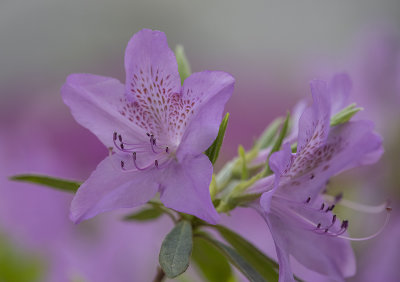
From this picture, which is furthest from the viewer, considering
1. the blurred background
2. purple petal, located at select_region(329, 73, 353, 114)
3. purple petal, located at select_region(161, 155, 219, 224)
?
the blurred background

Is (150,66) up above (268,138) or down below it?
above

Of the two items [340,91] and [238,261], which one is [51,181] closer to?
[238,261]

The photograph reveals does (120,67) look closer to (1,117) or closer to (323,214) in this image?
(1,117)

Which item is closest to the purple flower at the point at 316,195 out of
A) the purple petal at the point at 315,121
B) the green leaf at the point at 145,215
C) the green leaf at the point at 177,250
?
the purple petal at the point at 315,121

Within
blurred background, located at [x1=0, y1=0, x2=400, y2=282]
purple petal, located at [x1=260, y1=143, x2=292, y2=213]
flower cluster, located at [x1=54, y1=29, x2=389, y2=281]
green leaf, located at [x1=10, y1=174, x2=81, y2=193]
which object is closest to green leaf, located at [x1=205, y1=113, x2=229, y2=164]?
flower cluster, located at [x1=54, y1=29, x2=389, y2=281]

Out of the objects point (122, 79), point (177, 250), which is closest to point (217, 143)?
point (177, 250)

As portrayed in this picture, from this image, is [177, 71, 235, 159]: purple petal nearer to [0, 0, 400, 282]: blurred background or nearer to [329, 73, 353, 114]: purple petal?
[329, 73, 353, 114]: purple petal
